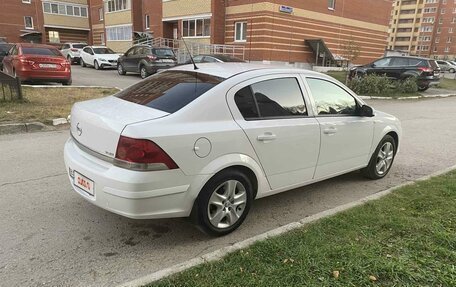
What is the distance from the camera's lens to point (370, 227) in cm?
351

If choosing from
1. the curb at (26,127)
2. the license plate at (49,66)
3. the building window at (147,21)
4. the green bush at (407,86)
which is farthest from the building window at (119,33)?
the curb at (26,127)

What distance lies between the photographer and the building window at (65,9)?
4494 cm

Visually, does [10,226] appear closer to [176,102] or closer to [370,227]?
[176,102]

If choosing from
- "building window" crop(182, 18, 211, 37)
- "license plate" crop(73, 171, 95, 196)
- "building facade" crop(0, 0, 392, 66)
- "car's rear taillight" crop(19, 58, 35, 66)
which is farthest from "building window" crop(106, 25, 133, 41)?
"license plate" crop(73, 171, 95, 196)

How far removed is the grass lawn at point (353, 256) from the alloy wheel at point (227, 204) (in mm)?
451

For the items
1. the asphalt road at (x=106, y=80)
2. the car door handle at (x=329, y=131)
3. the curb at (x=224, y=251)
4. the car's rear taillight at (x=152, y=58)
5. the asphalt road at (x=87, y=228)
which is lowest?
the asphalt road at (x=87, y=228)

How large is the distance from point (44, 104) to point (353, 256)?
29.5 feet

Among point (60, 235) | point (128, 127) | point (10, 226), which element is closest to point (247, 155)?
point (128, 127)

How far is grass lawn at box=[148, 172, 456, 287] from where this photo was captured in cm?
267

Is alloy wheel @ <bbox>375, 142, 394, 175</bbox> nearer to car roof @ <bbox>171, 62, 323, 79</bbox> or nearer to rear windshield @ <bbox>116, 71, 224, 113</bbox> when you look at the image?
car roof @ <bbox>171, 62, 323, 79</bbox>

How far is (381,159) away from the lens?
5.18 m

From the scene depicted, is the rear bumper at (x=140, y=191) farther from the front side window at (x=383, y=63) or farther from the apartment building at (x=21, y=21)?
the apartment building at (x=21, y=21)

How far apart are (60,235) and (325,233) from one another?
2.43 meters

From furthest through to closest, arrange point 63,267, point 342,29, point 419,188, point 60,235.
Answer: point 342,29 → point 419,188 → point 60,235 → point 63,267
